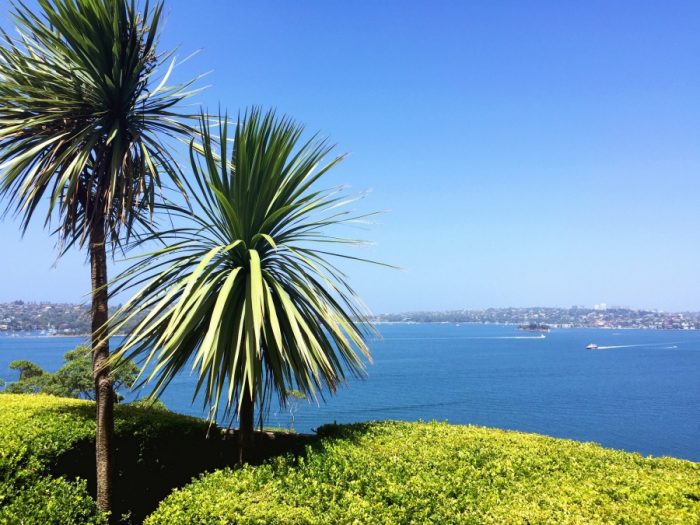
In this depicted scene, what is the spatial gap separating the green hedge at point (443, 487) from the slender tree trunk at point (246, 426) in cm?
44

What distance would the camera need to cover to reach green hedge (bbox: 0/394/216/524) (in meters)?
4.68

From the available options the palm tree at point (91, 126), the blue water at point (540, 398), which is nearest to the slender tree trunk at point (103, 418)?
the palm tree at point (91, 126)

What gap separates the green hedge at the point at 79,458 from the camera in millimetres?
4676

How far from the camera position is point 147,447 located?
5.84 m

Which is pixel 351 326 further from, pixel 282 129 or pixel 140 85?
pixel 140 85

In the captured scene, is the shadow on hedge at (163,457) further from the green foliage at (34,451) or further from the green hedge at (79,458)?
the green foliage at (34,451)

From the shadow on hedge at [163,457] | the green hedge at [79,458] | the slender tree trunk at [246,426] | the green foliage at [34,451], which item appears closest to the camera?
the green foliage at [34,451]

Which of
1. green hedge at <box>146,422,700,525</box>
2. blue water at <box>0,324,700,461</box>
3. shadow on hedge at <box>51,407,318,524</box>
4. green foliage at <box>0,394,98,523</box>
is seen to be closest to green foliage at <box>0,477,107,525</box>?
green foliage at <box>0,394,98,523</box>

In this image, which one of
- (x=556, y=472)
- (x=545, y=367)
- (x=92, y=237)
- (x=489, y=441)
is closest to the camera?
(x=556, y=472)

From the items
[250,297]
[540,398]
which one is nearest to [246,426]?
[250,297]

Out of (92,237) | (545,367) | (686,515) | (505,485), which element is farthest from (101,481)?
(545,367)

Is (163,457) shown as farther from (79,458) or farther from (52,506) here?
(52,506)

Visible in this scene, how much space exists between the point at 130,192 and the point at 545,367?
101572mm

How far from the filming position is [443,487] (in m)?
3.94
